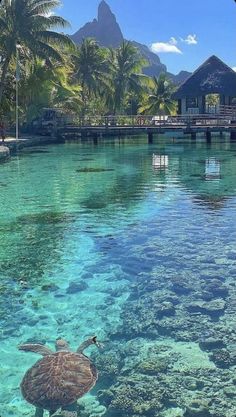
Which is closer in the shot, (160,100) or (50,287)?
(50,287)

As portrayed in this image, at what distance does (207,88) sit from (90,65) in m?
13.4

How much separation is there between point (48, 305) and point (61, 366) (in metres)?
2.23

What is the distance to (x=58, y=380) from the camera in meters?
4.58

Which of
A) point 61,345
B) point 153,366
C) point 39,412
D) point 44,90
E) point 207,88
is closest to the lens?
point 39,412

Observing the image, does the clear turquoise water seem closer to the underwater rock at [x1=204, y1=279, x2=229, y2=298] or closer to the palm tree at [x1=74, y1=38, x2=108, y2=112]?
the underwater rock at [x1=204, y1=279, x2=229, y2=298]

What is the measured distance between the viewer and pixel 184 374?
5.09 meters

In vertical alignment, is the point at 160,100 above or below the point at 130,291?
above

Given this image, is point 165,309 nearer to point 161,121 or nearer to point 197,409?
point 197,409

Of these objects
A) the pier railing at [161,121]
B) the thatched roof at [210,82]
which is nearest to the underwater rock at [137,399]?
the pier railing at [161,121]

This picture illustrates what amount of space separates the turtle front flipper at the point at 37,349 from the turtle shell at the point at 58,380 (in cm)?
25

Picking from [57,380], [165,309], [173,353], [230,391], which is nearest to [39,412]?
[57,380]

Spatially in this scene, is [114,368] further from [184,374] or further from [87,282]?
[87,282]

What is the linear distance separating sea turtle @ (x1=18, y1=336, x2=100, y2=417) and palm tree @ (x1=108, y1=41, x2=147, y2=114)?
48607 millimetres

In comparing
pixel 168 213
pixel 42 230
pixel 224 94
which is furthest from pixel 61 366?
pixel 224 94
